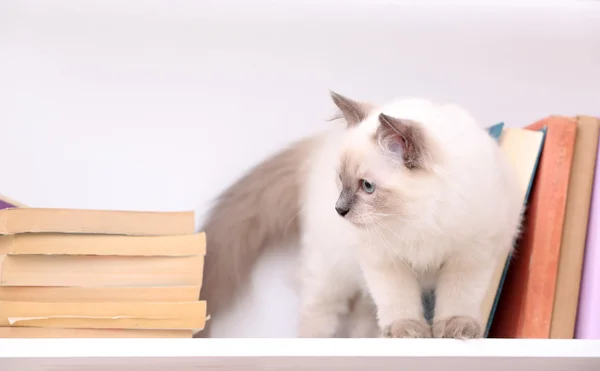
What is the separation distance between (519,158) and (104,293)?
81 centimetres

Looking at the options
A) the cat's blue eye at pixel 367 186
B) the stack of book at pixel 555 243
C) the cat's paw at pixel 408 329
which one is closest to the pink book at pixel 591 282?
the stack of book at pixel 555 243

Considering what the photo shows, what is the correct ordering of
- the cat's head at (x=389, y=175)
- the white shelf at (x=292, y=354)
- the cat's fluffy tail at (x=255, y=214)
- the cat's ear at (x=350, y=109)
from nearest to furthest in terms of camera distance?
the white shelf at (x=292, y=354) < the cat's head at (x=389, y=175) < the cat's ear at (x=350, y=109) < the cat's fluffy tail at (x=255, y=214)

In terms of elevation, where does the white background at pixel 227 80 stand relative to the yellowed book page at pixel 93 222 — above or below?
above

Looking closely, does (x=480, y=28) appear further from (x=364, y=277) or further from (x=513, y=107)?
(x=364, y=277)

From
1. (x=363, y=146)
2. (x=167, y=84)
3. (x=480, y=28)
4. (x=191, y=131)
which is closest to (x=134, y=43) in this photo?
(x=167, y=84)

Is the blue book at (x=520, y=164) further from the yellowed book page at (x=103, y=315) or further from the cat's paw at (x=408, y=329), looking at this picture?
the yellowed book page at (x=103, y=315)

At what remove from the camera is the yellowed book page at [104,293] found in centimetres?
99

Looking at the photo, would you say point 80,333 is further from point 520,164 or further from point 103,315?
point 520,164

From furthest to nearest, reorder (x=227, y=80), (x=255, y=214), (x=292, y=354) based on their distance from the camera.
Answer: (x=227, y=80), (x=255, y=214), (x=292, y=354)

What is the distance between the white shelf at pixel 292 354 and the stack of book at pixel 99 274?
0.07 m

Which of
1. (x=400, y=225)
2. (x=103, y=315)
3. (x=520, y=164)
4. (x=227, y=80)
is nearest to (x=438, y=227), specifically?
(x=400, y=225)

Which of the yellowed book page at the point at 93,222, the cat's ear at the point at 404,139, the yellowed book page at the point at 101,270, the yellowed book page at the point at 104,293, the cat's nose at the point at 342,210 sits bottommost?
the yellowed book page at the point at 104,293

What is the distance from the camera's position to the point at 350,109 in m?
1.13

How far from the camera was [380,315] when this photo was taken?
110 centimetres
